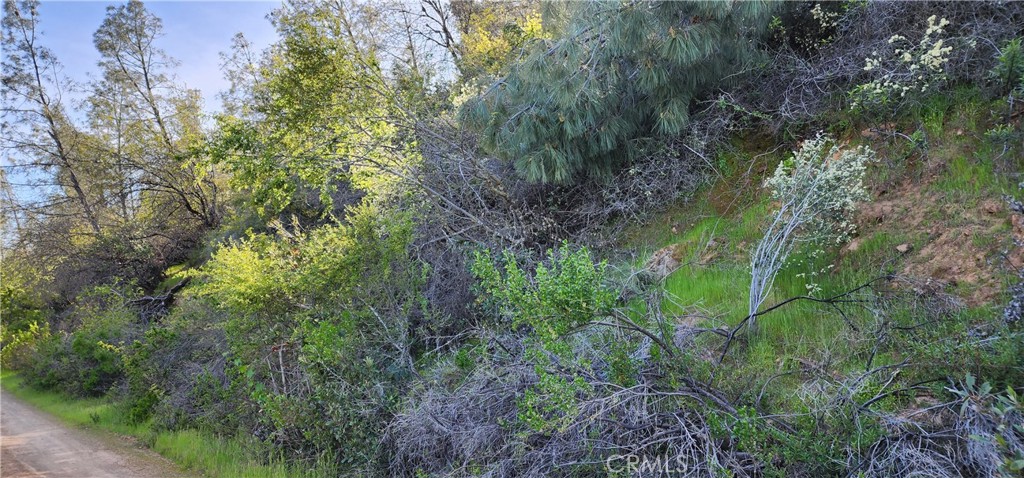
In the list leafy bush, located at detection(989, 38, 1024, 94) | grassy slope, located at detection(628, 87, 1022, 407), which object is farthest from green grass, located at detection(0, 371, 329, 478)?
leafy bush, located at detection(989, 38, 1024, 94)

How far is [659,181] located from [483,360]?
4062 mm

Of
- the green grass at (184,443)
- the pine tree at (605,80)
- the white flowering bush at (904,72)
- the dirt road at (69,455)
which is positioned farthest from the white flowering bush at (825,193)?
the dirt road at (69,455)

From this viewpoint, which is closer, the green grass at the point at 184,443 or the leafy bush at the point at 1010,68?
the leafy bush at the point at 1010,68

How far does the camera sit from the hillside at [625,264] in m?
3.70

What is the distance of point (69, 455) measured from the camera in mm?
7746

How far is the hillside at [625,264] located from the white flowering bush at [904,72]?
56mm

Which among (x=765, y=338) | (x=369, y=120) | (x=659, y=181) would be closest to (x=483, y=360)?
(x=765, y=338)

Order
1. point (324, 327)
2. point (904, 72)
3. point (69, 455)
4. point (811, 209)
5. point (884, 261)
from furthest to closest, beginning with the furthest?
point (69, 455) → point (324, 327) → point (904, 72) → point (811, 209) → point (884, 261)

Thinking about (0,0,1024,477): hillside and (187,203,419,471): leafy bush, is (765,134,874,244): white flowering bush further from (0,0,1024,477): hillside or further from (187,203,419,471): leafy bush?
(187,203,419,471): leafy bush

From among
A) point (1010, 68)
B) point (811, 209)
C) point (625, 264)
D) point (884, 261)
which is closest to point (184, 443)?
point (625, 264)

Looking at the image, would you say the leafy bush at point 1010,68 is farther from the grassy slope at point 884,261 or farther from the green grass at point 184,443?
the green grass at point 184,443

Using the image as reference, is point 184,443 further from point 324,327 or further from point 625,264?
point 625,264

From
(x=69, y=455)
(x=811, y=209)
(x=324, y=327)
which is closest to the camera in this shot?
(x=811, y=209)

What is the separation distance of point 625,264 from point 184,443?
6.26 m
